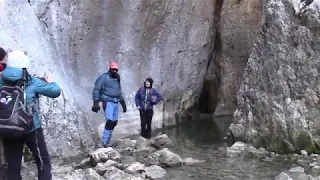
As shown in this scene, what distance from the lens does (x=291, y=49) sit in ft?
36.6

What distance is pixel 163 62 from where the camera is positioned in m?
16.8

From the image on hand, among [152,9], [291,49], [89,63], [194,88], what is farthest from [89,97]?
[194,88]

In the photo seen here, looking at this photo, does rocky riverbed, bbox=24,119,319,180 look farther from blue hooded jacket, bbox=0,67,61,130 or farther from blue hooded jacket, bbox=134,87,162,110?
blue hooded jacket, bbox=0,67,61,130

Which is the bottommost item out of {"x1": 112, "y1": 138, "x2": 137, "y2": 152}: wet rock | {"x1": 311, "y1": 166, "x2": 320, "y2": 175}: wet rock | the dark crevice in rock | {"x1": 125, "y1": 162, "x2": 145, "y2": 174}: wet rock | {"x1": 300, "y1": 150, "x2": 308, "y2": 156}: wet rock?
{"x1": 311, "y1": 166, "x2": 320, "y2": 175}: wet rock

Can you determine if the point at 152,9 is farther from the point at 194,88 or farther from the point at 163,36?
the point at 194,88

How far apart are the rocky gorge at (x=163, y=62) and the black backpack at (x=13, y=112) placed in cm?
284

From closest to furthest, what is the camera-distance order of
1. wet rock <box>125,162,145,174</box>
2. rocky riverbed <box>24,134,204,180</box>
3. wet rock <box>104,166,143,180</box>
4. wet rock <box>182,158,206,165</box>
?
wet rock <box>104,166,143,180</box> → rocky riverbed <box>24,134,204,180</box> → wet rock <box>125,162,145,174</box> → wet rock <box>182,158,206,165</box>

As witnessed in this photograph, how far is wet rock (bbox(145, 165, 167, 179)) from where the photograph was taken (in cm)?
839

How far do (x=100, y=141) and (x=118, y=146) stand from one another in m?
0.46

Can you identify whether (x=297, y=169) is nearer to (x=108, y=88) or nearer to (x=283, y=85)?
(x=283, y=85)

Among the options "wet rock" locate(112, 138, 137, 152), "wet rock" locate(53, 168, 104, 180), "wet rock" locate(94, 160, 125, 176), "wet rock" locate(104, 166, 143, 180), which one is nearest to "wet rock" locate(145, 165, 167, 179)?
"wet rock" locate(104, 166, 143, 180)

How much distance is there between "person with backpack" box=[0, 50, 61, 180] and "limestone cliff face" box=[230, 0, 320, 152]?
5971mm

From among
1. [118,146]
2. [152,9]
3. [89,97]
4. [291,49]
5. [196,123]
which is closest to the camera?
[291,49]

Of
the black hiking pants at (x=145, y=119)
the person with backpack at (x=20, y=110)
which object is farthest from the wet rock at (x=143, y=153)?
the person with backpack at (x=20, y=110)
